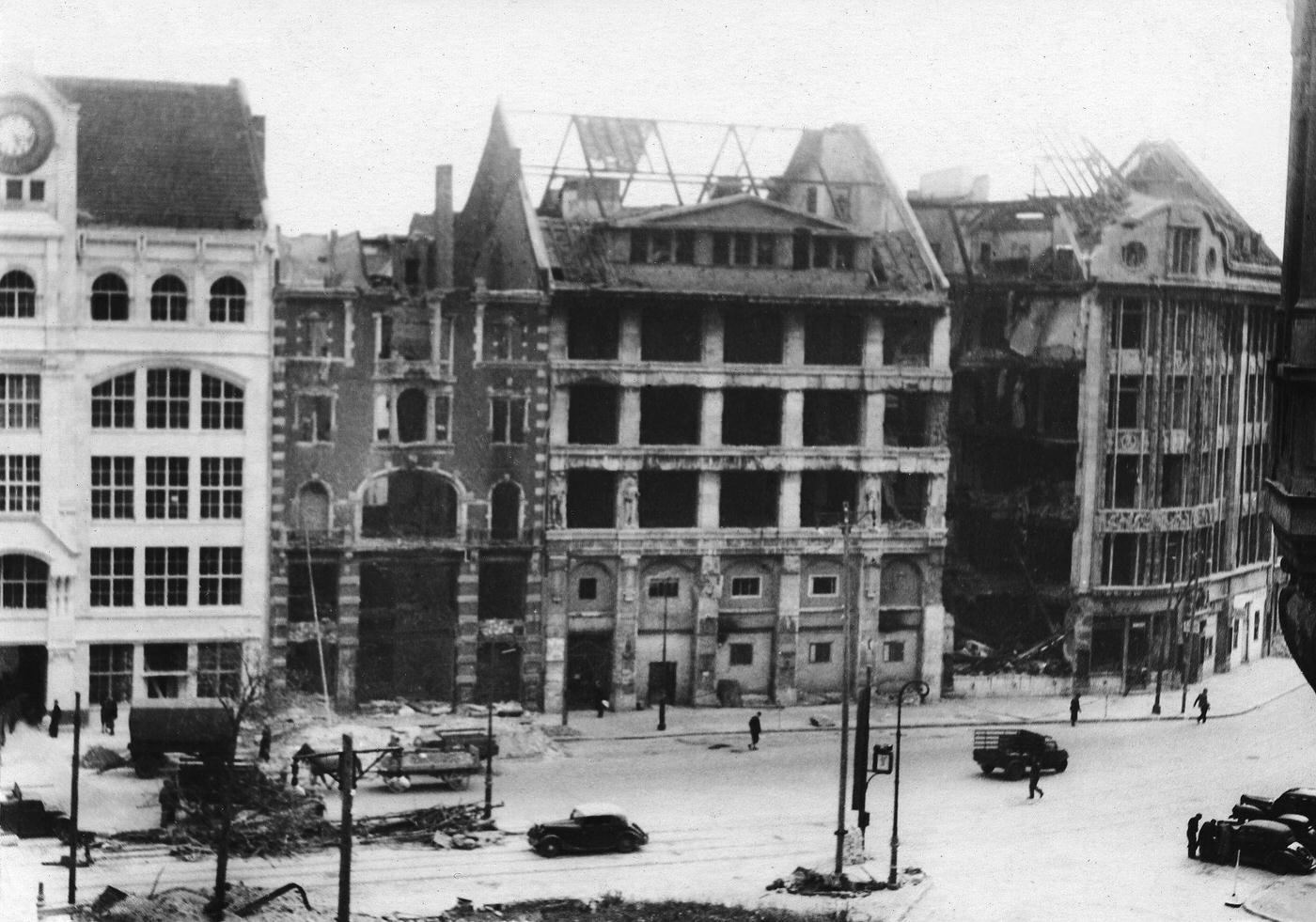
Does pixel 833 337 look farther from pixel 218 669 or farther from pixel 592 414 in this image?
pixel 218 669

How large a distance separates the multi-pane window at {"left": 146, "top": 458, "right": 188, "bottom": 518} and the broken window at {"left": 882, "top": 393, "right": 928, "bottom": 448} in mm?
16498

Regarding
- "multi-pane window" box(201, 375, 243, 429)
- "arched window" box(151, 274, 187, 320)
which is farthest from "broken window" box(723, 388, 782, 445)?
"arched window" box(151, 274, 187, 320)

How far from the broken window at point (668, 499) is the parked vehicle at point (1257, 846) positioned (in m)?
14.0

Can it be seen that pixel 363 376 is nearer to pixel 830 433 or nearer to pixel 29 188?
pixel 29 188

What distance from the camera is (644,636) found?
1538 inches

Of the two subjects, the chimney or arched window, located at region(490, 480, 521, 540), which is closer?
the chimney

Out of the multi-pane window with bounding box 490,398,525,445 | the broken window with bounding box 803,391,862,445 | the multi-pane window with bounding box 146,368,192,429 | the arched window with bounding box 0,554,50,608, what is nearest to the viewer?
the arched window with bounding box 0,554,50,608

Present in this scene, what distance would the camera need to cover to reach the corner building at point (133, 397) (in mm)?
33094

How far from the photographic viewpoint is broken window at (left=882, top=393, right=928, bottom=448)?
40.3 m

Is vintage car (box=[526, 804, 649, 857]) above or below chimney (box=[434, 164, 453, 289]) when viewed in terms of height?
below

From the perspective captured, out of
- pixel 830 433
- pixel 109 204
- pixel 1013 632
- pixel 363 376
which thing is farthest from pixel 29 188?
pixel 1013 632

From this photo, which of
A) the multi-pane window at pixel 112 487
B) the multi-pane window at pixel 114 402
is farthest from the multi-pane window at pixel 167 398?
the multi-pane window at pixel 112 487

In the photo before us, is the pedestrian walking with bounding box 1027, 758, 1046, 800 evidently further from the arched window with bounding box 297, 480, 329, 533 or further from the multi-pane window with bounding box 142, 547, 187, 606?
the multi-pane window with bounding box 142, 547, 187, 606

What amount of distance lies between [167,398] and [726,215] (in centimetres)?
1310
